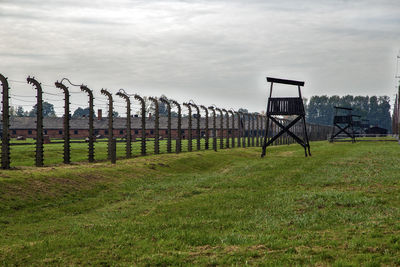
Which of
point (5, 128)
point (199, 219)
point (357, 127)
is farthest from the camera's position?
point (357, 127)

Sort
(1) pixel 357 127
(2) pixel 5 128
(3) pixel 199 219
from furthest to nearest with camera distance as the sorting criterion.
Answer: (1) pixel 357 127
(2) pixel 5 128
(3) pixel 199 219

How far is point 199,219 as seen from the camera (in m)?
10.0

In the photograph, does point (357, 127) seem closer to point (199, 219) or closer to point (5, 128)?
point (5, 128)

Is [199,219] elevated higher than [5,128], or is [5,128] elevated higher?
[5,128]

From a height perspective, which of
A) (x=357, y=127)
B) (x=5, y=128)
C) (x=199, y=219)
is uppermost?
(x=5, y=128)

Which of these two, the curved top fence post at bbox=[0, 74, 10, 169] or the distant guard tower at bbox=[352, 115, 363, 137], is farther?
the distant guard tower at bbox=[352, 115, 363, 137]

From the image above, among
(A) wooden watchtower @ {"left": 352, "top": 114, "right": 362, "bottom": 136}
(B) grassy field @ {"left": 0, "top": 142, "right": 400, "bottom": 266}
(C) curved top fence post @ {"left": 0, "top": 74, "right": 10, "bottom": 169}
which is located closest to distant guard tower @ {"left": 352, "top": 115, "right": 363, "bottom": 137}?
(A) wooden watchtower @ {"left": 352, "top": 114, "right": 362, "bottom": 136}

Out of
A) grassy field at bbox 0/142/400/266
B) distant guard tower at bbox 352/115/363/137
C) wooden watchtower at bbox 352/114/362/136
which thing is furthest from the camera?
distant guard tower at bbox 352/115/363/137

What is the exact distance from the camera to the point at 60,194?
44.3 ft

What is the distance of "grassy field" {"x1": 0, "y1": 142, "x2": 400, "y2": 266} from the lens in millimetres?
7246

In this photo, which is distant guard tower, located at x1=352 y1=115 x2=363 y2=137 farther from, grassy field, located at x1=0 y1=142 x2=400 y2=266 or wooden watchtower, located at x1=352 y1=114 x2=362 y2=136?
grassy field, located at x1=0 y1=142 x2=400 y2=266

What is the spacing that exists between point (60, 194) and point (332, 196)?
751 centimetres

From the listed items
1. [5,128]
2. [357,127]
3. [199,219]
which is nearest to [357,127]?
[357,127]

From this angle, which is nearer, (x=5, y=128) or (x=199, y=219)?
(x=199, y=219)
